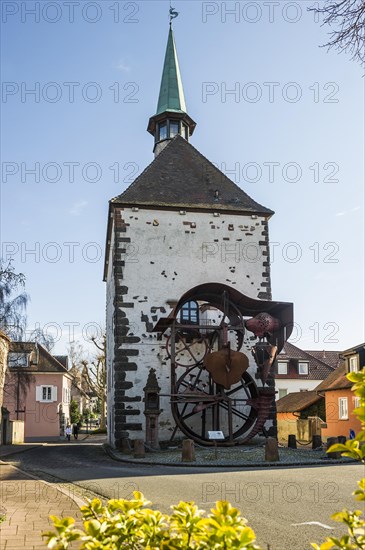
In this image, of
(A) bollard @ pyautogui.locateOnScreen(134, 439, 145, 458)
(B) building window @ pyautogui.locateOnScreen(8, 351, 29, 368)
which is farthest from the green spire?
(A) bollard @ pyautogui.locateOnScreen(134, 439, 145, 458)

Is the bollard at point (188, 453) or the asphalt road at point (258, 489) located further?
the bollard at point (188, 453)

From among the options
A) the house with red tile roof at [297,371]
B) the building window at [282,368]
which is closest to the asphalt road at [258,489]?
the house with red tile roof at [297,371]

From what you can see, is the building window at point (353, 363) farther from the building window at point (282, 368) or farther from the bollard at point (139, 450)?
the building window at point (282, 368)

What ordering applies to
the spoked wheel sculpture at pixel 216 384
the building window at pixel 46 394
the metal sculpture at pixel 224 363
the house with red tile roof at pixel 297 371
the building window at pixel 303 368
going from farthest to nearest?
1. the building window at pixel 303 368
2. the house with red tile roof at pixel 297 371
3. the building window at pixel 46 394
4. the metal sculpture at pixel 224 363
5. the spoked wheel sculpture at pixel 216 384

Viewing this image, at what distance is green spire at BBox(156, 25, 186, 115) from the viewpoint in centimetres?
3498

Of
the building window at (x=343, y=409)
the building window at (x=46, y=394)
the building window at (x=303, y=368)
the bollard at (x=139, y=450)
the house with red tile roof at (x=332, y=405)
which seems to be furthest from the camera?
the building window at (x=303, y=368)

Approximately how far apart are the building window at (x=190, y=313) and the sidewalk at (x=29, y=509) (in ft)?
40.3

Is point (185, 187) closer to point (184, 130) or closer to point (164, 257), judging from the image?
point (164, 257)

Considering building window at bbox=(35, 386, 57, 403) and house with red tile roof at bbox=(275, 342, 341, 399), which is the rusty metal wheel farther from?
house with red tile roof at bbox=(275, 342, 341, 399)

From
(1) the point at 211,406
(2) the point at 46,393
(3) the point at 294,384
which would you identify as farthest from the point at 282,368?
(1) the point at 211,406

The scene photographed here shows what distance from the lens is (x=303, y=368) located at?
56875 mm

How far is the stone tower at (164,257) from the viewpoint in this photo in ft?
75.3

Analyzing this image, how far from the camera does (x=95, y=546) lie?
2604 mm

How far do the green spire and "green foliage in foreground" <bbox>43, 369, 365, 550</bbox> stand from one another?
1279 inches
